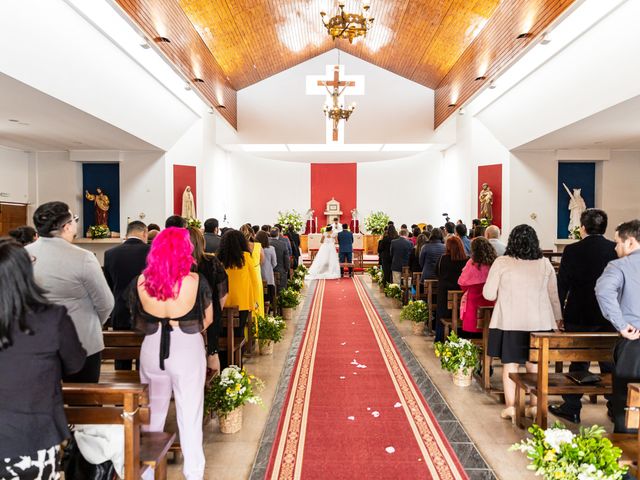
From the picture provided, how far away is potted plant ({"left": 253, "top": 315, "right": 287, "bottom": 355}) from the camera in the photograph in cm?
551

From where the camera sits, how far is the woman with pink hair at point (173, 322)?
2.46 m

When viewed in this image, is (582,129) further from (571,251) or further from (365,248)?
(365,248)

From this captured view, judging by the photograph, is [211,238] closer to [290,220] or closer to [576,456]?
[576,456]

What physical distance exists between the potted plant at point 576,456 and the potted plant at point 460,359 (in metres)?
1.97

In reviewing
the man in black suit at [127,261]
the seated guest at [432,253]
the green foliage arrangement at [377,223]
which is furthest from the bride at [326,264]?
the man in black suit at [127,261]

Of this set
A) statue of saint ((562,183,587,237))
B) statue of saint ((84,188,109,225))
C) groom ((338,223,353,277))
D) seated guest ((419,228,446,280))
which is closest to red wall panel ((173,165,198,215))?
statue of saint ((84,188,109,225))

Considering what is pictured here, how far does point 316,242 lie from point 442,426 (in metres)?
11.2

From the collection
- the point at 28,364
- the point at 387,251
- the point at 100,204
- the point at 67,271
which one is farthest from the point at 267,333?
the point at 100,204

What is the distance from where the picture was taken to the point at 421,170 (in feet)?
58.0

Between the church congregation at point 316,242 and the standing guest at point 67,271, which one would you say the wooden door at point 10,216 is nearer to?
the church congregation at point 316,242

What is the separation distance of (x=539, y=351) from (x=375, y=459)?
47.9 inches

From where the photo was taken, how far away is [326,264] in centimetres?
1250

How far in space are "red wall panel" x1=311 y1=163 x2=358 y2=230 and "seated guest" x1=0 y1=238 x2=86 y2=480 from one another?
16248 mm

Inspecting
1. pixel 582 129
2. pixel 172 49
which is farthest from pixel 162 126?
pixel 582 129
